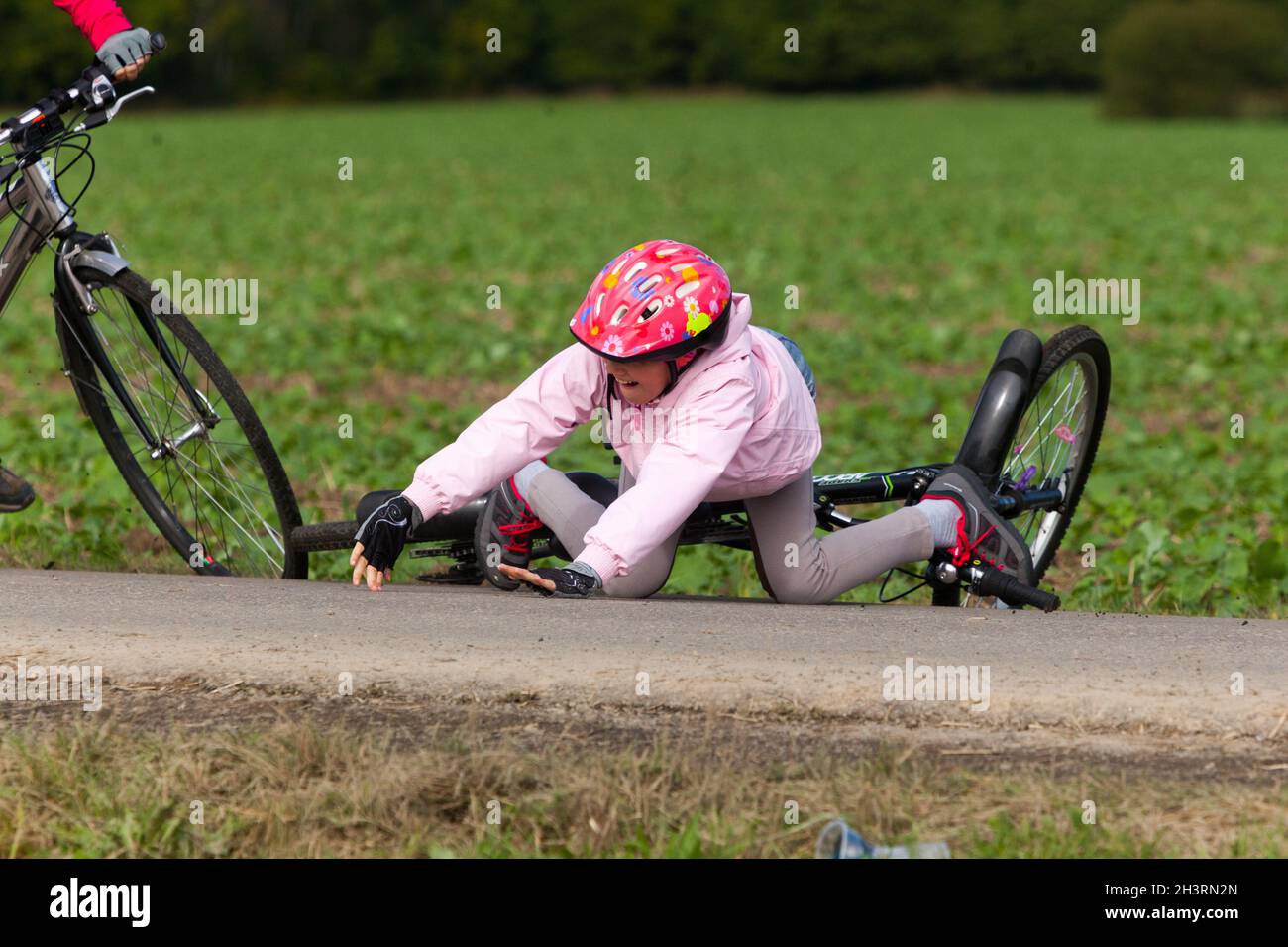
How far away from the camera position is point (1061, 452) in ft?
19.6

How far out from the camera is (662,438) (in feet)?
15.1

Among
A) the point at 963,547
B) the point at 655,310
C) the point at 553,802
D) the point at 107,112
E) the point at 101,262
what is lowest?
the point at 553,802

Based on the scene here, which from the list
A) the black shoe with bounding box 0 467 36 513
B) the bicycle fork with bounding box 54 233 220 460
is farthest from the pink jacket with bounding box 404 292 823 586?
the black shoe with bounding box 0 467 36 513

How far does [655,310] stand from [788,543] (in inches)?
35.4

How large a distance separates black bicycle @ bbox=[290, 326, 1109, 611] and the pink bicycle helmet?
0.79 meters

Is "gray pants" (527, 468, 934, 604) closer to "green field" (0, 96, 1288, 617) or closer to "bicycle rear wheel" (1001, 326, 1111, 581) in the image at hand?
"bicycle rear wheel" (1001, 326, 1111, 581)

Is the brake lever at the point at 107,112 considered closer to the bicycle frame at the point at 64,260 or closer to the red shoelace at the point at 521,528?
the bicycle frame at the point at 64,260

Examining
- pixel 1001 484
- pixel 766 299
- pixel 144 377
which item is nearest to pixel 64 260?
pixel 144 377

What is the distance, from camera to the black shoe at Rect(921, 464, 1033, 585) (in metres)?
5.09

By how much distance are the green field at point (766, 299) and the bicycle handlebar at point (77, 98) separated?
1.52 metres

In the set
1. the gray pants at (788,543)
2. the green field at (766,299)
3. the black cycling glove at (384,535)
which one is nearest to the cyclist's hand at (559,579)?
the black cycling glove at (384,535)

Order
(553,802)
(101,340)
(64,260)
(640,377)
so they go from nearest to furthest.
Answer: (553,802) < (640,377) < (64,260) < (101,340)

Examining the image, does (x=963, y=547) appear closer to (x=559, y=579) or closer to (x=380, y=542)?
(x=559, y=579)

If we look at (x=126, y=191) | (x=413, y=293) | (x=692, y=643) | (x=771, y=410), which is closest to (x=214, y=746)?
(x=692, y=643)
